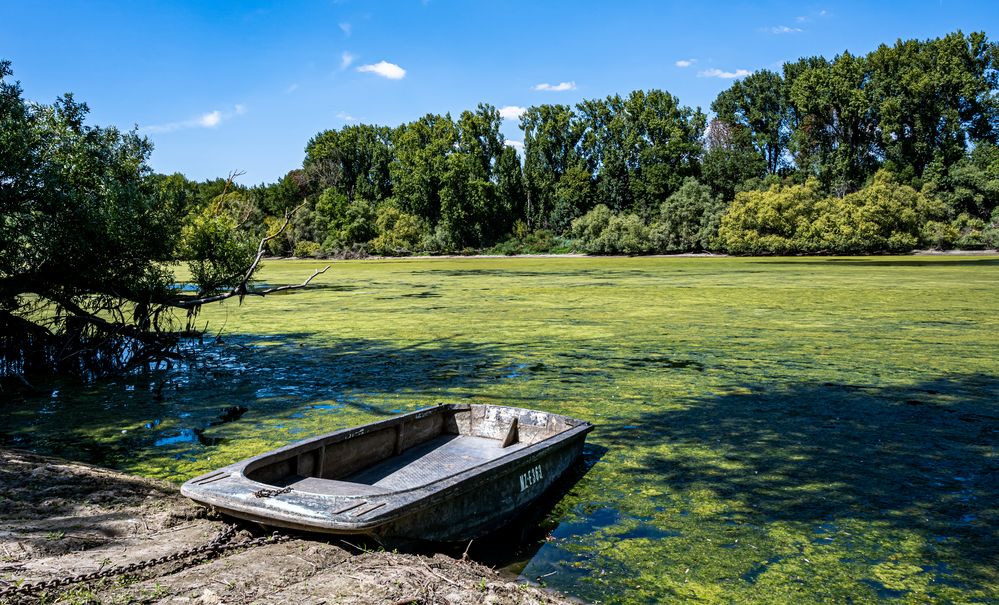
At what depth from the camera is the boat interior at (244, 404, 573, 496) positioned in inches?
193

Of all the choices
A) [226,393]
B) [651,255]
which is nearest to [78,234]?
[226,393]

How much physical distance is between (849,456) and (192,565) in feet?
17.8

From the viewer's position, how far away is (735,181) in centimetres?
6738

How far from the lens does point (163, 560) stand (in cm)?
376

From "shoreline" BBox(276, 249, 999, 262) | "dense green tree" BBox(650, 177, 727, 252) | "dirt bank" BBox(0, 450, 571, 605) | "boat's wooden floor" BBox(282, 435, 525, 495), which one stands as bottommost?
"boat's wooden floor" BBox(282, 435, 525, 495)

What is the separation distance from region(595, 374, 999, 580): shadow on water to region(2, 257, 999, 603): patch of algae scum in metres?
0.03

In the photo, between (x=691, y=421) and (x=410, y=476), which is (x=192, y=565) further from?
(x=691, y=421)

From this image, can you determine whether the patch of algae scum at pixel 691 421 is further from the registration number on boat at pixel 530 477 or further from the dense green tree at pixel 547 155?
the dense green tree at pixel 547 155

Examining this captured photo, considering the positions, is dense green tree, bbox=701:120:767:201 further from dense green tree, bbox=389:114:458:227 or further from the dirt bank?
the dirt bank

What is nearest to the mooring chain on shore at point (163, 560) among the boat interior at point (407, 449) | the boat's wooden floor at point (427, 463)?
the boat interior at point (407, 449)

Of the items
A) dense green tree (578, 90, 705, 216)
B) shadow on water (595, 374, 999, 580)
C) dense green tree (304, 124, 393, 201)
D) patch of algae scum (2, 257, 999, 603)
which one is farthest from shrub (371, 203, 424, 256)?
shadow on water (595, 374, 999, 580)

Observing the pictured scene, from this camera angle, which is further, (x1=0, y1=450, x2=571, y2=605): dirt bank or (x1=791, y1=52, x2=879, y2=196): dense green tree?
(x1=791, y1=52, x2=879, y2=196): dense green tree

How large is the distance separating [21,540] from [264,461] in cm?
137

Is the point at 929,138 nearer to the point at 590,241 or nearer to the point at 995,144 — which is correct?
the point at 995,144
